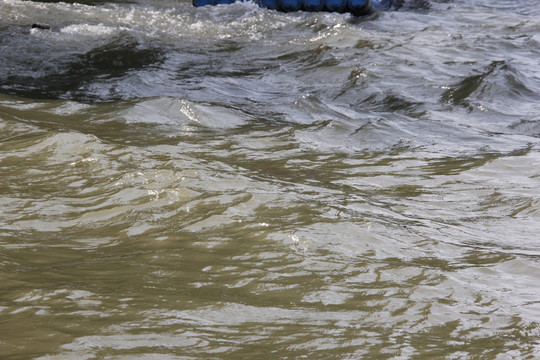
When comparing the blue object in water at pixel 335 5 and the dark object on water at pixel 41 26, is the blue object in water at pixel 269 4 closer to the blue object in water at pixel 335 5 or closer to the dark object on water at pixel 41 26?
the blue object in water at pixel 335 5

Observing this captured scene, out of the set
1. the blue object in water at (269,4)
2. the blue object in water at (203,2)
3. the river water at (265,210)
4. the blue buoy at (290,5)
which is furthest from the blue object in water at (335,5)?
the river water at (265,210)

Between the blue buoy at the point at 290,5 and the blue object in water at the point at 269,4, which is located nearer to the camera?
the blue buoy at the point at 290,5

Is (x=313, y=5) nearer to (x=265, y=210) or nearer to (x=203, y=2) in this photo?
(x=203, y=2)

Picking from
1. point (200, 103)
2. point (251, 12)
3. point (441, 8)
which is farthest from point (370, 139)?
point (441, 8)

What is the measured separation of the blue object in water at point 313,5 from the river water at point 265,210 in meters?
4.55

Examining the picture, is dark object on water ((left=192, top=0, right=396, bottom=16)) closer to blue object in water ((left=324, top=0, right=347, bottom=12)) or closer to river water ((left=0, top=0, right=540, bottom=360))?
blue object in water ((left=324, top=0, right=347, bottom=12))

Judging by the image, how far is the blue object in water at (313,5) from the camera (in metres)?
12.9

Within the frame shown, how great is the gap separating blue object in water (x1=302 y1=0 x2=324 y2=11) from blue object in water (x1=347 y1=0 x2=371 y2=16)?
542 millimetres

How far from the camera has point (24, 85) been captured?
708 centimetres

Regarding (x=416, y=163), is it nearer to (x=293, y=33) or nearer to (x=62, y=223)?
(x=62, y=223)

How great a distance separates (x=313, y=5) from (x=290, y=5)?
43 centimetres

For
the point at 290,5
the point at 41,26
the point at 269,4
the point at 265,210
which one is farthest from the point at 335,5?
the point at 265,210

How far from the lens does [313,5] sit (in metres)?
13.0

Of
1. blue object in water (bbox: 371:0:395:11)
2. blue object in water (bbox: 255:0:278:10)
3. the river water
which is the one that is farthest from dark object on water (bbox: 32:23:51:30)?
blue object in water (bbox: 371:0:395:11)
